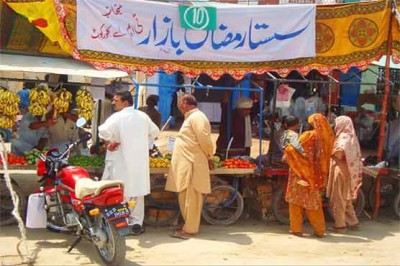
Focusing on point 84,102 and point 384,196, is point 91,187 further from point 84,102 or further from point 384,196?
point 384,196

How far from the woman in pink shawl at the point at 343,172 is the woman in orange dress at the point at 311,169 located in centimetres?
36

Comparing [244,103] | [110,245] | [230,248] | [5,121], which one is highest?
[244,103]

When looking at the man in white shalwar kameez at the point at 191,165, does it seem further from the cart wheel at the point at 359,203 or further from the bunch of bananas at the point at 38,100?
the cart wheel at the point at 359,203

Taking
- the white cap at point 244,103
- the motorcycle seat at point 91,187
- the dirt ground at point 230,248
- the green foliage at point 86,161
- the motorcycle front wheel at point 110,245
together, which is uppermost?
the white cap at point 244,103

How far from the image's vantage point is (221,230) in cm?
671

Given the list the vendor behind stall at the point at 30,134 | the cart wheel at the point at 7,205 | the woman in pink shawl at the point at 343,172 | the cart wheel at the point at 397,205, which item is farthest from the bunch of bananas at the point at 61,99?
the cart wheel at the point at 397,205

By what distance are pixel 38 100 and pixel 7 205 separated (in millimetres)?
1313

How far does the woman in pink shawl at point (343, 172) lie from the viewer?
6762mm

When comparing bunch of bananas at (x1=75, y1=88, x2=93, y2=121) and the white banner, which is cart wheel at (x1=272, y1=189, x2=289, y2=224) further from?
bunch of bananas at (x1=75, y1=88, x2=93, y2=121)

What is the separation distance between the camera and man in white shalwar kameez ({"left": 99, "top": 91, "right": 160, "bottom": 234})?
5.95 m

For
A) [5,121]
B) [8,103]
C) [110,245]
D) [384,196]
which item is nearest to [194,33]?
[8,103]

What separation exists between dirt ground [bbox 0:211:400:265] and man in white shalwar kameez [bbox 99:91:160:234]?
479mm

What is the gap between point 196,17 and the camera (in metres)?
6.86

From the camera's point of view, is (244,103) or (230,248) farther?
(244,103)
